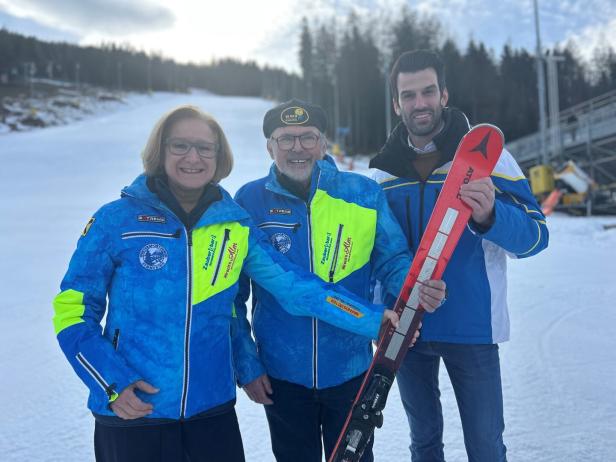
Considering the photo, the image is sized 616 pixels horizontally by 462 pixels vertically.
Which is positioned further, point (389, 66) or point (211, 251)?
point (389, 66)

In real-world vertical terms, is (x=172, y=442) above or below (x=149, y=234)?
below

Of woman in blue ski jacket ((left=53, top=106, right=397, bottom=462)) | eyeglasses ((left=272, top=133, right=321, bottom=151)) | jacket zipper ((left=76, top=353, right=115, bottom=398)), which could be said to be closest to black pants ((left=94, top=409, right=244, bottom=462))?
woman in blue ski jacket ((left=53, top=106, right=397, bottom=462))

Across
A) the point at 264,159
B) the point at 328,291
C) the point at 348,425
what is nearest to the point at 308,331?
the point at 328,291

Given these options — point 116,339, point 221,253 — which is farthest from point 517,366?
point 116,339

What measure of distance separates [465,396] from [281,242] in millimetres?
1029

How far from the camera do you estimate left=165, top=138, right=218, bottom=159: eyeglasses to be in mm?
1662

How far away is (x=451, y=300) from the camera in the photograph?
1881 millimetres

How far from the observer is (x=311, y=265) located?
1.80m

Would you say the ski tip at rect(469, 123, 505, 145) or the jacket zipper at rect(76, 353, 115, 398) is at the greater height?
the ski tip at rect(469, 123, 505, 145)

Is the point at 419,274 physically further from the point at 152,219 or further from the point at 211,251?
the point at 152,219

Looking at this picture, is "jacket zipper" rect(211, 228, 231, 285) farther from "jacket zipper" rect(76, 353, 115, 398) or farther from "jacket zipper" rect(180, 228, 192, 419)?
"jacket zipper" rect(76, 353, 115, 398)

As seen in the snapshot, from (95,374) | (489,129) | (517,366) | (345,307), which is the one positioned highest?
(489,129)

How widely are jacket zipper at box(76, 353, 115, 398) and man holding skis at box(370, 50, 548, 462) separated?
1.28 m

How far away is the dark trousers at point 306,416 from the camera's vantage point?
6.02ft
